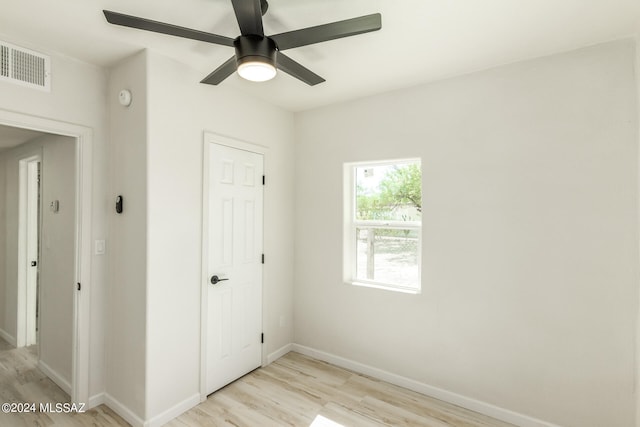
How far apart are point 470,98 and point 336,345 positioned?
256cm

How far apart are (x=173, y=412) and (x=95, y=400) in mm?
655

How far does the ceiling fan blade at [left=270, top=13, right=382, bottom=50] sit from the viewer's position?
1.38 m

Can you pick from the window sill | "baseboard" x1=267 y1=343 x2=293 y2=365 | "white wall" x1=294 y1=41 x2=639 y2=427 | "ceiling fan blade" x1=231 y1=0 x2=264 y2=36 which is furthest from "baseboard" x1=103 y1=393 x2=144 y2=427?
"ceiling fan blade" x1=231 y1=0 x2=264 y2=36

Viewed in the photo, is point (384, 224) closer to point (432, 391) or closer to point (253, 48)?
point (432, 391)

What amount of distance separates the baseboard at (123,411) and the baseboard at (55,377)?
1.39ft

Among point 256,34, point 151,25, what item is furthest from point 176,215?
point 256,34

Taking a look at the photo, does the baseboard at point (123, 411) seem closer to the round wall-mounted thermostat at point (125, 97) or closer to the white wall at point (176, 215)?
the white wall at point (176, 215)

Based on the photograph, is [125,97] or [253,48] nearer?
[253,48]

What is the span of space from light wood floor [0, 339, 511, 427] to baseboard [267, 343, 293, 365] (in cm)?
13

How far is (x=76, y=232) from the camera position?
2338mm

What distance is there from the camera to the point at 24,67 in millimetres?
2061

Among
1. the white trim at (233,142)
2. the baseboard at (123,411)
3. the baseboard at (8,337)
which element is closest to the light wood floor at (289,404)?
the baseboard at (123,411)

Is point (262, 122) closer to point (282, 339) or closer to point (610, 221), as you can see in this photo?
point (282, 339)

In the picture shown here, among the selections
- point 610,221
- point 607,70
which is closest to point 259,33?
point 607,70
